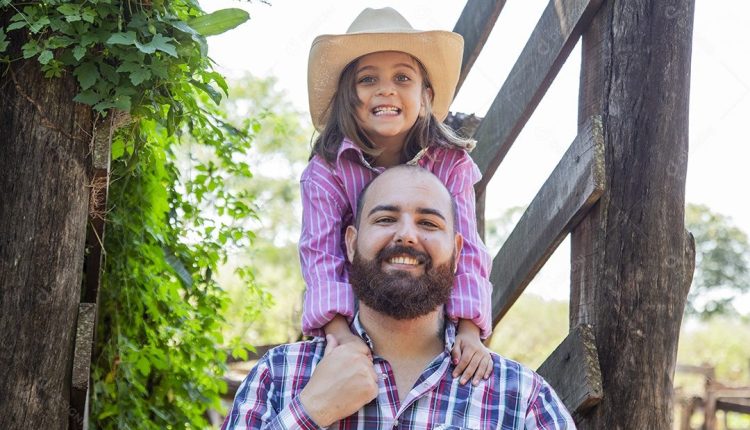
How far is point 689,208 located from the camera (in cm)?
2130

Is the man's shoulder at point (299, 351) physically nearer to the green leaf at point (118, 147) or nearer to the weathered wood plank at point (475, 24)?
the green leaf at point (118, 147)

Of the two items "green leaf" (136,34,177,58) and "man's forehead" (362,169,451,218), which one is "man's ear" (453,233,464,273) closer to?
Result: "man's forehead" (362,169,451,218)

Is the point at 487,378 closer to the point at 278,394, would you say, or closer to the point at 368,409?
the point at 368,409

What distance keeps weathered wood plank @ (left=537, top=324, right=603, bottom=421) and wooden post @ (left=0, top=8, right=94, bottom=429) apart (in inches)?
52.6

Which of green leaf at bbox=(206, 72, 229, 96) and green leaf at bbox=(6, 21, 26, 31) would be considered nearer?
green leaf at bbox=(6, 21, 26, 31)

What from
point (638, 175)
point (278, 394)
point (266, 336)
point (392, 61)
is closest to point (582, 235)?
Result: point (638, 175)

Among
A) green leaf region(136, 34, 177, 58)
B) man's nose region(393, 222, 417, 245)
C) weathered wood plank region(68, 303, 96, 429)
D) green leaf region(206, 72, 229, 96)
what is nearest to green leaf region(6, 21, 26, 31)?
green leaf region(136, 34, 177, 58)

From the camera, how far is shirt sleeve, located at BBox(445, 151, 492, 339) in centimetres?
269

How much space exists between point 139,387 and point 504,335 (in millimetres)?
14795

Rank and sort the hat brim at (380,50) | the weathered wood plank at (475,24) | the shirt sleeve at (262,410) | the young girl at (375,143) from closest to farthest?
the shirt sleeve at (262,410) < the young girl at (375,143) < the hat brim at (380,50) < the weathered wood plank at (475,24)

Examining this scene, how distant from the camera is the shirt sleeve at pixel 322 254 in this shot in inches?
104

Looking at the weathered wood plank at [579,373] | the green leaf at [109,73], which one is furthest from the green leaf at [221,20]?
the weathered wood plank at [579,373]

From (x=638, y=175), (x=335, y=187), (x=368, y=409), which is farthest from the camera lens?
(x=335, y=187)

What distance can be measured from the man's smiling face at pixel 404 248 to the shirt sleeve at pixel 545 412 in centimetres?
34
